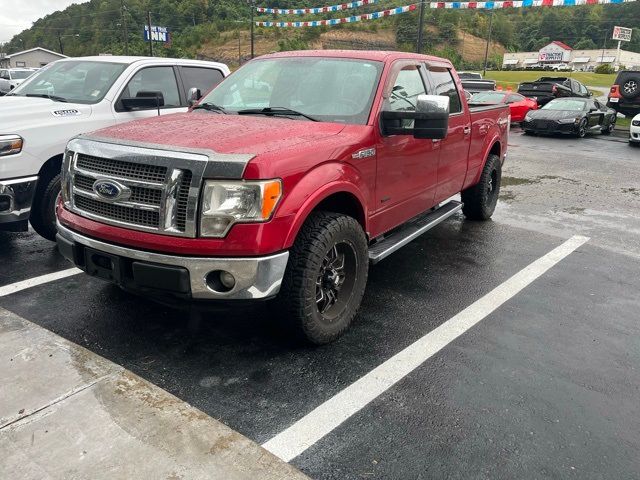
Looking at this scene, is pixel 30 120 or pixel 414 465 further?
pixel 30 120

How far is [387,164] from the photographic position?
3994 mm

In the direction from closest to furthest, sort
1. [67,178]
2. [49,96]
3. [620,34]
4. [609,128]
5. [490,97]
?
1. [67,178]
2. [49,96]
3. [490,97]
4. [609,128]
5. [620,34]

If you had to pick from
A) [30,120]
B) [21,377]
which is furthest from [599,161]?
[21,377]

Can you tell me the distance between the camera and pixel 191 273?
291cm

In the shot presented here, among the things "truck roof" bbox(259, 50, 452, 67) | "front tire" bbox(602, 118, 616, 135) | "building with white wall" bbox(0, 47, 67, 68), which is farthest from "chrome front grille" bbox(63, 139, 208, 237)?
"building with white wall" bbox(0, 47, 67, 68)

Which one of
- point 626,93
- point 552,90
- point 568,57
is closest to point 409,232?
point 626,93

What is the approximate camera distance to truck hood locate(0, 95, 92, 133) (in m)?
4.65

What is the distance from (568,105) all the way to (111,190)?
17.3 metres

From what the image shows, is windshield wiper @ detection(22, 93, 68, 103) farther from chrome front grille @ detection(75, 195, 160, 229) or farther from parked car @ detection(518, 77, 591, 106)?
parked car @ detection(518, 77, 591, 106)

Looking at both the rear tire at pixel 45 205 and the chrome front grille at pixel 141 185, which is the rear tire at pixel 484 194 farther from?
the rear tire at pixel 45 205

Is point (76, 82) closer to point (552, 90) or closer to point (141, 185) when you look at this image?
point (141, 185)

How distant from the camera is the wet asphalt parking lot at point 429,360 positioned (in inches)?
101

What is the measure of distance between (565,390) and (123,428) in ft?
8.03

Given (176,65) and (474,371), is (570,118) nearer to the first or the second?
(176,65)
